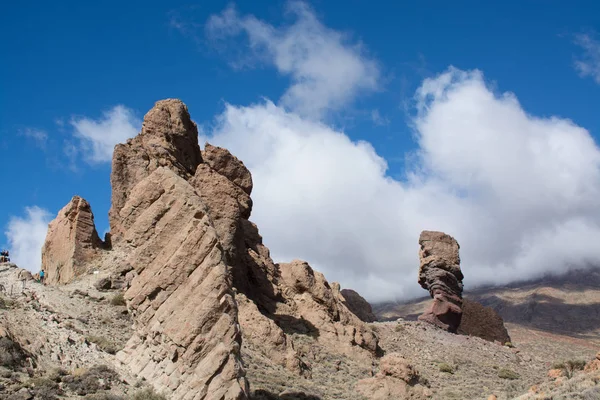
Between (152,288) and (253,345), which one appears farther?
(253,345)

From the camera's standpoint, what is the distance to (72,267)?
32938 millimetres

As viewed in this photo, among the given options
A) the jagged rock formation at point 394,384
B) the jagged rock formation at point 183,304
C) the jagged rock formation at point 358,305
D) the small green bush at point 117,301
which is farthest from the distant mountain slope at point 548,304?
the jagged rock formation at point 183,304

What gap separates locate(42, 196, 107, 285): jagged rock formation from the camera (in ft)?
109

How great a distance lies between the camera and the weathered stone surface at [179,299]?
1588cm

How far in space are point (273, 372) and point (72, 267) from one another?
13.7 metres

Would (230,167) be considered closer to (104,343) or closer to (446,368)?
(446,368)

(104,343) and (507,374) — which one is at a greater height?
(507,374)

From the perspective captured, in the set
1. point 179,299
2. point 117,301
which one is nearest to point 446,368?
point 117,301

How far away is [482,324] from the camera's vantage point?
172 feet

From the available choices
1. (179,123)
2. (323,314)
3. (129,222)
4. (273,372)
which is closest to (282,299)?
(323,314)

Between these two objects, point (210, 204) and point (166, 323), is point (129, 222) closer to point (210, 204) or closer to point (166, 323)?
point (166, 323)

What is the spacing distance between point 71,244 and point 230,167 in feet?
33.8

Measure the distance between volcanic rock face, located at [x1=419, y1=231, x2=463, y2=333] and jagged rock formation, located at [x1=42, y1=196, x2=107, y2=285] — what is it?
26586mm

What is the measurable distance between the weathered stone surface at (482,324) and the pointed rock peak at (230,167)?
23.5 meters
